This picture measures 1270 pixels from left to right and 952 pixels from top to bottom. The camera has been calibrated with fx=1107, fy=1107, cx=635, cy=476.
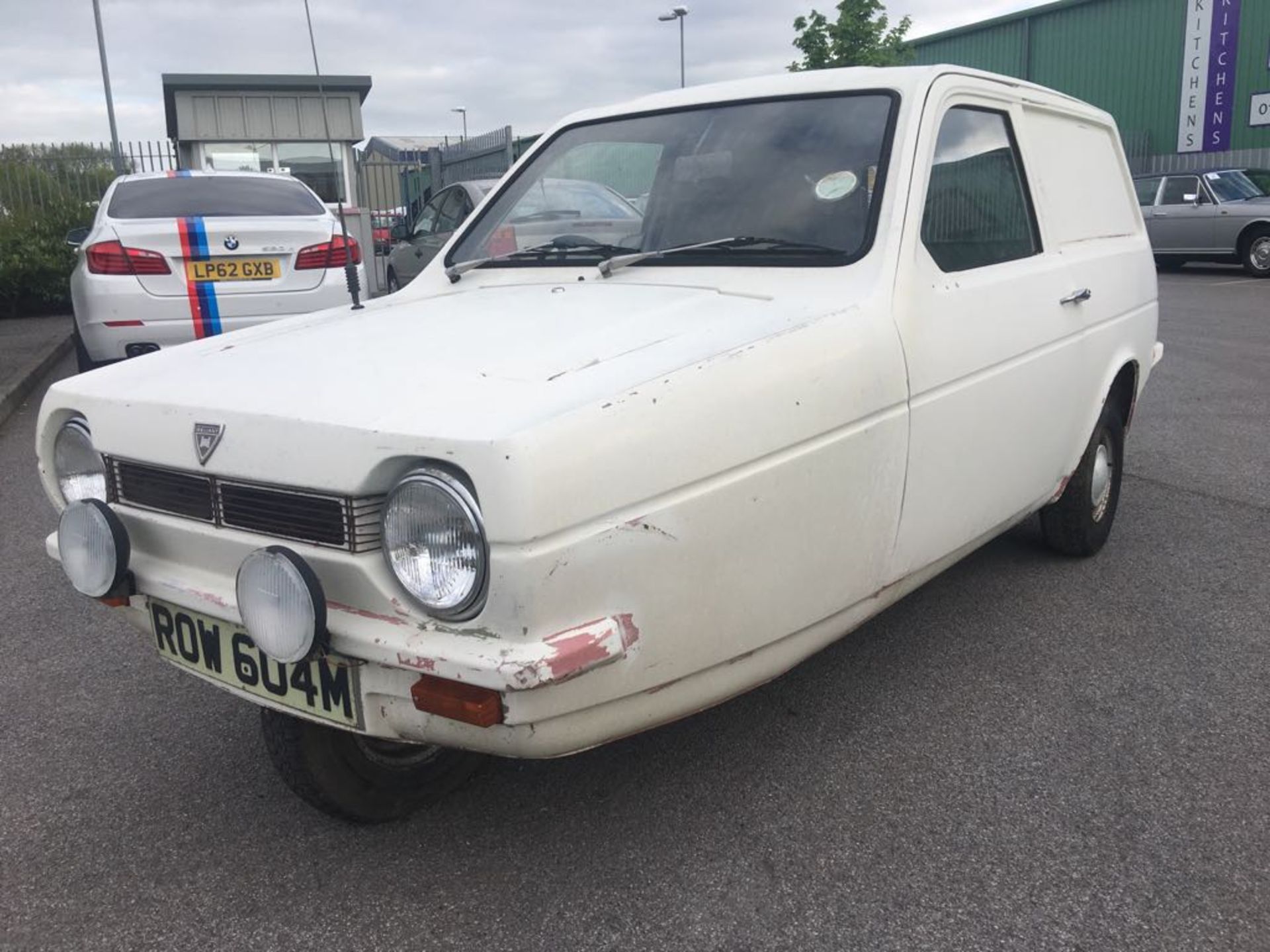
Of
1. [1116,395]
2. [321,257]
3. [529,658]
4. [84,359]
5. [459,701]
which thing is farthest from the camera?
[84,359]

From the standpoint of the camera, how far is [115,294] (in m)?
6.61

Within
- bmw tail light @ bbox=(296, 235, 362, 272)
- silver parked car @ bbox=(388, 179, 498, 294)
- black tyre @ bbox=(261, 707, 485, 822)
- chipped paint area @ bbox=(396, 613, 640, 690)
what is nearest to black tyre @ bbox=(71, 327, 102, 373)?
bmw tail light @ bbox=(296, 235, 362, 272)

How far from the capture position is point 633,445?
191cm

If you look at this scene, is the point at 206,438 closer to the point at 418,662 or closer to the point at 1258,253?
the point at 418,662

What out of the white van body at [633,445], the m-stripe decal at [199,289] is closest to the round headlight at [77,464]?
the white van body at [633,445]

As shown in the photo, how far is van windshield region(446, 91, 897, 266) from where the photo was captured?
2830mm

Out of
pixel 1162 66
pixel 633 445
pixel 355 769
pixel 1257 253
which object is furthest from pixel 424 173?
pixel 633 445

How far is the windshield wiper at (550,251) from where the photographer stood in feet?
10.3

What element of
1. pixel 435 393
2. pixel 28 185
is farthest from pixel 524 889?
pixel 28 185

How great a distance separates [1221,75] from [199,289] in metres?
22.3

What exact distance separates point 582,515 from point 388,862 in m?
1.04

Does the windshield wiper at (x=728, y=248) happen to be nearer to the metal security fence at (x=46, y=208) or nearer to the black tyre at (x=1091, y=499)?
the black tyre at (x=1091, y=499)

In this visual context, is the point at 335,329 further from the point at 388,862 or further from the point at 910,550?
the point at 910,550

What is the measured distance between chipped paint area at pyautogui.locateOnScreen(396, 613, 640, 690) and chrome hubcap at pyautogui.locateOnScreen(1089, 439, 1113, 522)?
2.64 meters
